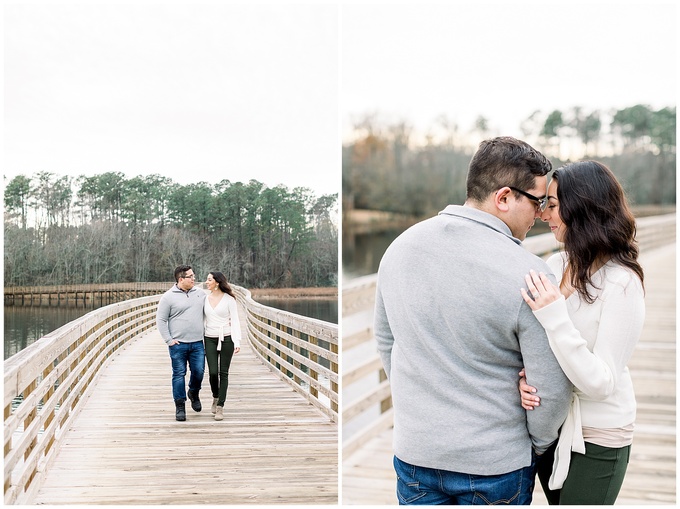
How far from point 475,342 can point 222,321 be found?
1.44m

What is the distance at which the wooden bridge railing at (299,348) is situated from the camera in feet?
8.54

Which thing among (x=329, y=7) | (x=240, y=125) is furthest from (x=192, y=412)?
(x=329, y=7)

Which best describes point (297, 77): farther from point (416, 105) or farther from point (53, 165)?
point (416, 105)

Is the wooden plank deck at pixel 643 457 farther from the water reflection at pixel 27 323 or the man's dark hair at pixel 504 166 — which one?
the man's dark hair at pixel 504 166

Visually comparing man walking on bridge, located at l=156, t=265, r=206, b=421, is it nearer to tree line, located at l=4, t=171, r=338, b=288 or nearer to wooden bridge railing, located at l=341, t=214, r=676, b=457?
tree line, located at l=4, t=171, r=338, b=288

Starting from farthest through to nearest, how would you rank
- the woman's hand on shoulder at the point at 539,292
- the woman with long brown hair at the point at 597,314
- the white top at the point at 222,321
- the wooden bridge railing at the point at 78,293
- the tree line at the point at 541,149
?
1. the tree line at the point at 541,149
2. the white top at the point at 222,321
3. the wooden bridge railing at the point at 78,293
4. the woman with long brown hair at the point at 597,314
5. the woman's hand on shoulder at the point at 539,292

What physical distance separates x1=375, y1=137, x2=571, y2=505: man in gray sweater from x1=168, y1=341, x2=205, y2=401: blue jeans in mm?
1306

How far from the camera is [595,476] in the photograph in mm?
1395

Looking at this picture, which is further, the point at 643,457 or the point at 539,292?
the point at 643,457

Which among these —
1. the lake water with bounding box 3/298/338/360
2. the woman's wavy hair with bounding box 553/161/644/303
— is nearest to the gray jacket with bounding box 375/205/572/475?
the woman's wavy hair with bounding box 553/161/644/303

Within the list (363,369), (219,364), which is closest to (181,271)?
(219,364)

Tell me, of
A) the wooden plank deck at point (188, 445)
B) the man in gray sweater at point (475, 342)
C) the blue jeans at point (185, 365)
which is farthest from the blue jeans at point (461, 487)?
the blue jeans at point (185, 365)

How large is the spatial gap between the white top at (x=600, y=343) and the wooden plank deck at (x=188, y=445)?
1.36 m

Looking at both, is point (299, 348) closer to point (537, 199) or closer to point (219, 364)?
point (219, 364)
